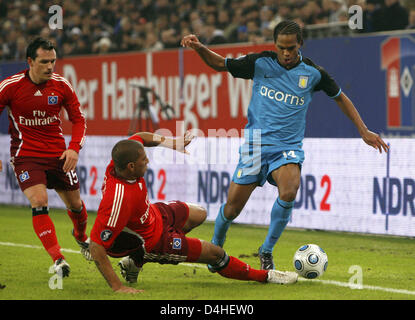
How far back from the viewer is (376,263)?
7.96 m

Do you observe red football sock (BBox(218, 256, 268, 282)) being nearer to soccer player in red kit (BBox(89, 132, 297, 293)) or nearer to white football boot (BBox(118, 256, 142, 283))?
soccer player in red kit (BBox(89, 132, 297, 293))

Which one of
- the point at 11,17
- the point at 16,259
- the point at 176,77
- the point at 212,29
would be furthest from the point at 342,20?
the point at 11,17

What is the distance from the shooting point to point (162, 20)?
18.6 meters

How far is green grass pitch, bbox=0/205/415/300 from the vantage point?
6.08 metres

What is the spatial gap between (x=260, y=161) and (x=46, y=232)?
6.64ft

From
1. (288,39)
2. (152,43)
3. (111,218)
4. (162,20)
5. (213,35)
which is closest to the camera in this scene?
(111,218)

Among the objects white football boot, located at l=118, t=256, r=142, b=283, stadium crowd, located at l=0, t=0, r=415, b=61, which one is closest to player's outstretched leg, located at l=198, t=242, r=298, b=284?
white football boot, located at l=118, t=256, r=142, b=283

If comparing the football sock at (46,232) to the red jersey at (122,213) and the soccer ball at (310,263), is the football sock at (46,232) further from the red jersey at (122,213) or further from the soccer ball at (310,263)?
the soccer ball at (310,263)

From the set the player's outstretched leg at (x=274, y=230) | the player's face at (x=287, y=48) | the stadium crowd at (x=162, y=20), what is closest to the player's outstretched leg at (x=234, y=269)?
the player's outstretched leg at (x=274, y=230)

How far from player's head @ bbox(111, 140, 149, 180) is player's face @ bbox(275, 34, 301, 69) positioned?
1.73m

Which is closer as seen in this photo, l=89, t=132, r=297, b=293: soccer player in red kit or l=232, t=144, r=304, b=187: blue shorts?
l=89, t=132, r=297, b=293: soccer player in red kit

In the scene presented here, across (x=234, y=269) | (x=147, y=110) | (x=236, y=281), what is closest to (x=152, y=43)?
(x=147, y=110)

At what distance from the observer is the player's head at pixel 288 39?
6734 mm

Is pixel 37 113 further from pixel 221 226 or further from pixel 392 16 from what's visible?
pixel 392 16
